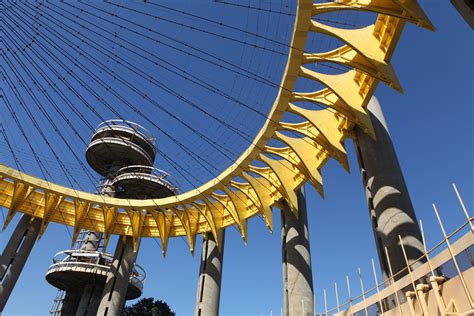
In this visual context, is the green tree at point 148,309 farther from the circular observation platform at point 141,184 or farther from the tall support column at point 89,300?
the circular observation platform at point 141,184

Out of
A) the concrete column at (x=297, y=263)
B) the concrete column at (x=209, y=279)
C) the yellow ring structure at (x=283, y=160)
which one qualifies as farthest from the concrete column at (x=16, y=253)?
the concrete column at (x=297, y=263)

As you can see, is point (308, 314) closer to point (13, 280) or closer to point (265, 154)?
point (265, 154)

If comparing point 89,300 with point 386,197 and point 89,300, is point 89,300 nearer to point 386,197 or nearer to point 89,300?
point 89,300

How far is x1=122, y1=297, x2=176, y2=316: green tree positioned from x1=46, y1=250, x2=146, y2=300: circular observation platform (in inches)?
544

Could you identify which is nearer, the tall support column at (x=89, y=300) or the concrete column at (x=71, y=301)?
the tall support column at (x=89, y=300)

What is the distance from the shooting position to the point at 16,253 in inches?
1133

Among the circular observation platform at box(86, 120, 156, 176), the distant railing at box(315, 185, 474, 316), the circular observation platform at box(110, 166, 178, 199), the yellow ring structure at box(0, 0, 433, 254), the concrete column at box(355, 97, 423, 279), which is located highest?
the circular observation platform at box(86, 120, 156, 176)

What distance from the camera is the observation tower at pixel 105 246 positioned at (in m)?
34.9

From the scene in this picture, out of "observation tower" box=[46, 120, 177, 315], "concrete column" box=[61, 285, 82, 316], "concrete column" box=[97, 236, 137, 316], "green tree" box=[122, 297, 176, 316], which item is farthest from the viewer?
"green tree" box=[122, 297, 176, 316]

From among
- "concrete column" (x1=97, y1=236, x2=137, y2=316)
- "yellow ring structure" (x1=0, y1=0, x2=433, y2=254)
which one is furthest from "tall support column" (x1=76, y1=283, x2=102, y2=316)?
"yellow ring structure" (x1=0, y1=0, x2=433, y2=254)

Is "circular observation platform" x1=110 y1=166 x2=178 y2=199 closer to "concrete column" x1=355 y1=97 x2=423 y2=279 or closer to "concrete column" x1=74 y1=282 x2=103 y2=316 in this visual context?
"concrete column" x1=74 y1=282 x2=103 y2=316

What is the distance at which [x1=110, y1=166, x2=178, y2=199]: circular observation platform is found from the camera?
3769cm

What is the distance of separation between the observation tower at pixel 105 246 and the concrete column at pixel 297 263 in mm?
14577

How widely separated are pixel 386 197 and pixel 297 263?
903 centimetres
